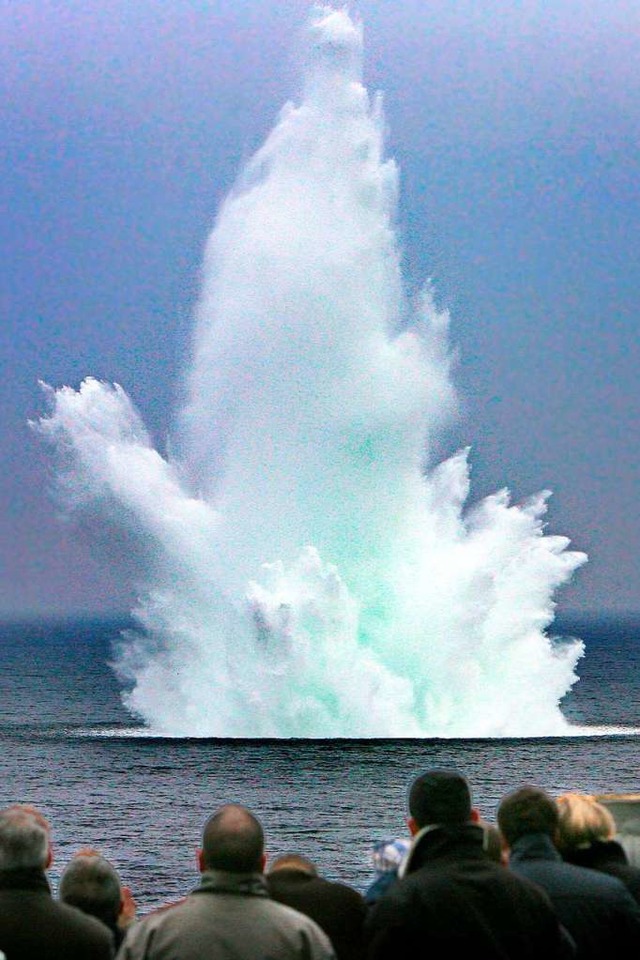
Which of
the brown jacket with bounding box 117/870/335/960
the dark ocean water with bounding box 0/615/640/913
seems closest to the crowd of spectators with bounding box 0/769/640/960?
the brown jacket with bounding box 117/870/335/960

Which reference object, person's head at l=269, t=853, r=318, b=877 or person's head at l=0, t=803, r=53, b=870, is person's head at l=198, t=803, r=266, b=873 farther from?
person's head at l=269, t=853, r=318, b=877

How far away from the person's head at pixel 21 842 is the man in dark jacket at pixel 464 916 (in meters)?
1.40

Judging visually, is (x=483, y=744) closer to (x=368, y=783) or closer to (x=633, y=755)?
(x=633, y=755)

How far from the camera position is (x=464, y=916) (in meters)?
6.07

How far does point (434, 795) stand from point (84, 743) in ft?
234

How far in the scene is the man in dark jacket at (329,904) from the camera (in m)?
6.86

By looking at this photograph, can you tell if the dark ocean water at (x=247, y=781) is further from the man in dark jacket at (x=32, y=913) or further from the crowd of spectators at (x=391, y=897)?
the man in dark jacket at (x=32, y=913)

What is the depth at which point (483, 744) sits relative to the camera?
70.6m

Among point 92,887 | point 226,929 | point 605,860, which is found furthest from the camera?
point 605,860

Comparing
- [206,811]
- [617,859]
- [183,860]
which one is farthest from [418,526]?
[617,859]

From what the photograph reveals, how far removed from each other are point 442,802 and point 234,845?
953mm

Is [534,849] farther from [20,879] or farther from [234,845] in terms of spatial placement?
[20,879]

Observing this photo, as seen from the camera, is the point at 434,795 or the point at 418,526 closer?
the point at 434,795

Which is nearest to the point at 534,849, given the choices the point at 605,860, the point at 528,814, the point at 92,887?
the point at 528,814
